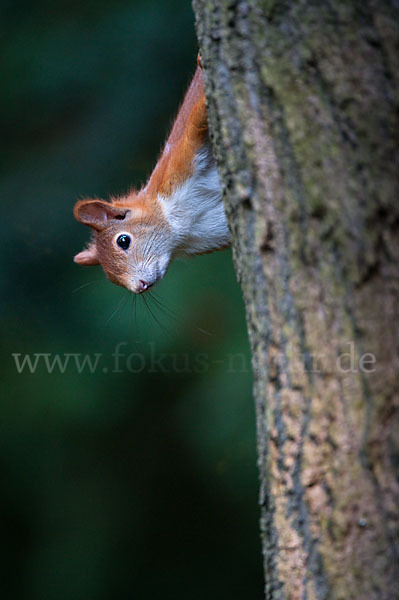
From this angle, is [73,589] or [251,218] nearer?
[251,218]

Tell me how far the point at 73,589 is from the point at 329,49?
3006mm

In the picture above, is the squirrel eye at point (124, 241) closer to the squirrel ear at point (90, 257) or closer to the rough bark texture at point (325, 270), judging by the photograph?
the squirrel ear at point (90, 257)

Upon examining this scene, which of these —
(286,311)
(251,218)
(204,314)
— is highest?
(204,314)

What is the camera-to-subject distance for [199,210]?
194 centimetres

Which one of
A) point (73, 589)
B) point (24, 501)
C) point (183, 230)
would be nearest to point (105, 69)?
point (183, 230)

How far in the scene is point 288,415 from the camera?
0.95 metres

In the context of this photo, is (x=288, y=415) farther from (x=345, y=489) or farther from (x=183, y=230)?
(x=183, y=230)

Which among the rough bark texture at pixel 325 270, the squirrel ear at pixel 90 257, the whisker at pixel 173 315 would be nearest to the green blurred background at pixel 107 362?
the whisker at pixel 173 315

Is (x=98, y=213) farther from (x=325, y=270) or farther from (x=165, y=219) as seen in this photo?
(x=325, y=270)

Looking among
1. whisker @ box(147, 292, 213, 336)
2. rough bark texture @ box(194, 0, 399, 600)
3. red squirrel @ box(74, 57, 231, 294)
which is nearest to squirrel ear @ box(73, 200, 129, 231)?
red squirrel @ box(74, 57, 231, 294)

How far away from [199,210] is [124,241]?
0.23 metres

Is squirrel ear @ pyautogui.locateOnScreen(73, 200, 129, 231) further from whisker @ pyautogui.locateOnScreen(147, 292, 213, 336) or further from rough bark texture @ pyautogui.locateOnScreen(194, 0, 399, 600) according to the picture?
whisker @ pyautogui.locateOnScreen(147, 292, 213, 336)

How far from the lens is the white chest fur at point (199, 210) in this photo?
6.27ft

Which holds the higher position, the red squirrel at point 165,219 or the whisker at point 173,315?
the whisker at point 173,315
